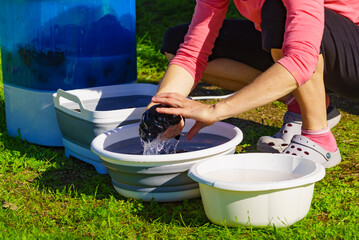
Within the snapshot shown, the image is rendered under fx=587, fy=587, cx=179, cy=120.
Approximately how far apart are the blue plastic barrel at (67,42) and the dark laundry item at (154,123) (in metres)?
0.68

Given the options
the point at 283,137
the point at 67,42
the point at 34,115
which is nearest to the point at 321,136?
the point at 283,137

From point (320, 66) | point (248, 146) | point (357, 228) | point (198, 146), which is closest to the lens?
point (357, 228)

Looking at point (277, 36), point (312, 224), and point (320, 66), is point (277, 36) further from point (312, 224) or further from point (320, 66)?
point (312, 224)

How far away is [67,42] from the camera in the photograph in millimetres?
2748

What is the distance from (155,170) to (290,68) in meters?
0.60

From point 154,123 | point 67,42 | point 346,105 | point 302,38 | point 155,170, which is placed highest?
point 302,38

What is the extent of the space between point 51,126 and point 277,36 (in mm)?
1218

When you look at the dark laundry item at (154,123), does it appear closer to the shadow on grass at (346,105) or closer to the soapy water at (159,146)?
the soapy water at (159,146)

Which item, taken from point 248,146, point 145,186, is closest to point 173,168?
point 145,186

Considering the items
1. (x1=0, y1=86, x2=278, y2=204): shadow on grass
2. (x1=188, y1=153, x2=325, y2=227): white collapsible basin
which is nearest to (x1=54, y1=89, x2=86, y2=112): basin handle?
(x1=0, y1=86, x2=278, y2=204): shadow on grass

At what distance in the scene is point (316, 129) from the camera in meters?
2.48

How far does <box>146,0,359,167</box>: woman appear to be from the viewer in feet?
6.82

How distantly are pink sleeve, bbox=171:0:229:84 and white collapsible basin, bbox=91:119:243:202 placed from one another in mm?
357

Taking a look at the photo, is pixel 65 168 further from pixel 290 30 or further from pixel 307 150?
pixel 290 30
